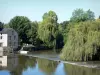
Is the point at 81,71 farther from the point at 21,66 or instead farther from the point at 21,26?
the point at 21,26

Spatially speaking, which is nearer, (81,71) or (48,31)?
(81,71)

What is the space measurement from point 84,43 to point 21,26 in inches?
1769

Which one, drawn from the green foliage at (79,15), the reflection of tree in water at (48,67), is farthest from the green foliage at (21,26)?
the reflection of tree in water at (48,67)

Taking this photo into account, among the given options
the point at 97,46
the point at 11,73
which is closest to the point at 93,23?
the point at 97,46

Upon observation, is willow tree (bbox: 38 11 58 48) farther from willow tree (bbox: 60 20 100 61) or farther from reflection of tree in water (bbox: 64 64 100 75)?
reflection of tree in water (bbox: 64 64 100 75)

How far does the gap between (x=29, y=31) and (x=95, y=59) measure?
1653 inches

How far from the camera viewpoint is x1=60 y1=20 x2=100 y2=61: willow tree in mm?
44219

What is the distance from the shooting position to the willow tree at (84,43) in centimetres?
4422

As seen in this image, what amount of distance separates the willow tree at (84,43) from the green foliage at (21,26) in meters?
41.4

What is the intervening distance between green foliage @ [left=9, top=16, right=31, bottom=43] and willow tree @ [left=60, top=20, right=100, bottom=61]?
136ft

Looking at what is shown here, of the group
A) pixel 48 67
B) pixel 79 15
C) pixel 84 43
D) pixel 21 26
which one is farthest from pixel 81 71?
pixel 79 15

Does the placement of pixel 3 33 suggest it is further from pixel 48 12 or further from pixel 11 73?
pixel 11 73

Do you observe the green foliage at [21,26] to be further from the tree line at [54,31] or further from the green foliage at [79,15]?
the green foliage at [79,15]

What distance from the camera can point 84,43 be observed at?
45.4 meters
